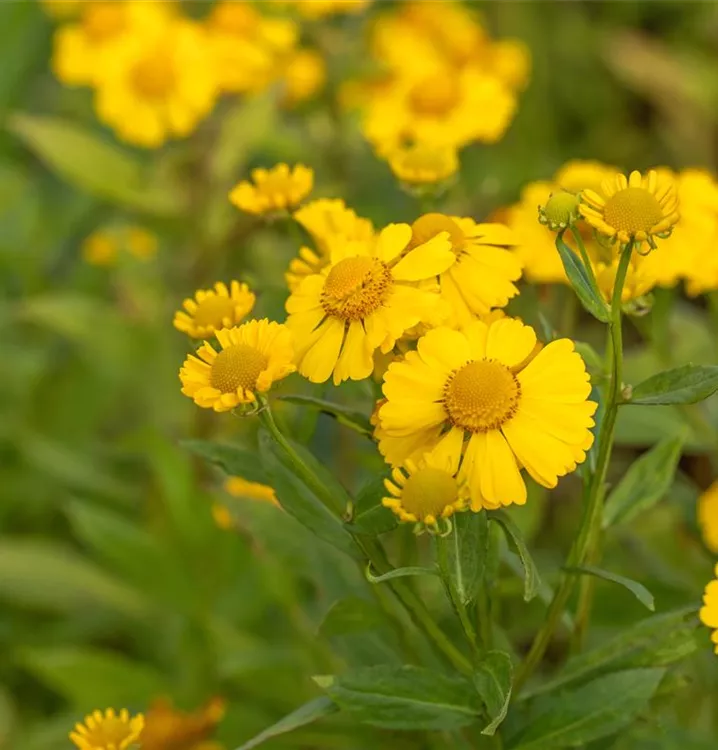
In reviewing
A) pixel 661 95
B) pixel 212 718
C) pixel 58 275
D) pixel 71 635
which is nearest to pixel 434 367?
pixel 212 718

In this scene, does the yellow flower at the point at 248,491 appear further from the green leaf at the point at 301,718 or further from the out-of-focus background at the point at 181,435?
the green leaf at the point at 301,718

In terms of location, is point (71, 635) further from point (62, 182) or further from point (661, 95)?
point (661, 95)

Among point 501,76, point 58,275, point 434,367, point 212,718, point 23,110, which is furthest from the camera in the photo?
point 23,110

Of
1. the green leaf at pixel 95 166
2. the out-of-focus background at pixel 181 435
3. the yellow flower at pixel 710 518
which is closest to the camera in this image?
the yellow flower at pixel 710 518

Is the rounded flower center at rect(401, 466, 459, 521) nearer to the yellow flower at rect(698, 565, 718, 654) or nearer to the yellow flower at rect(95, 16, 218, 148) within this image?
the yellow flower at rect(698, 565, 718, 654)

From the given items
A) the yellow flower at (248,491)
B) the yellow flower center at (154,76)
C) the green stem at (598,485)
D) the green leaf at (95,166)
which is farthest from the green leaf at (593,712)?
the yellow flower center at (154,76)
